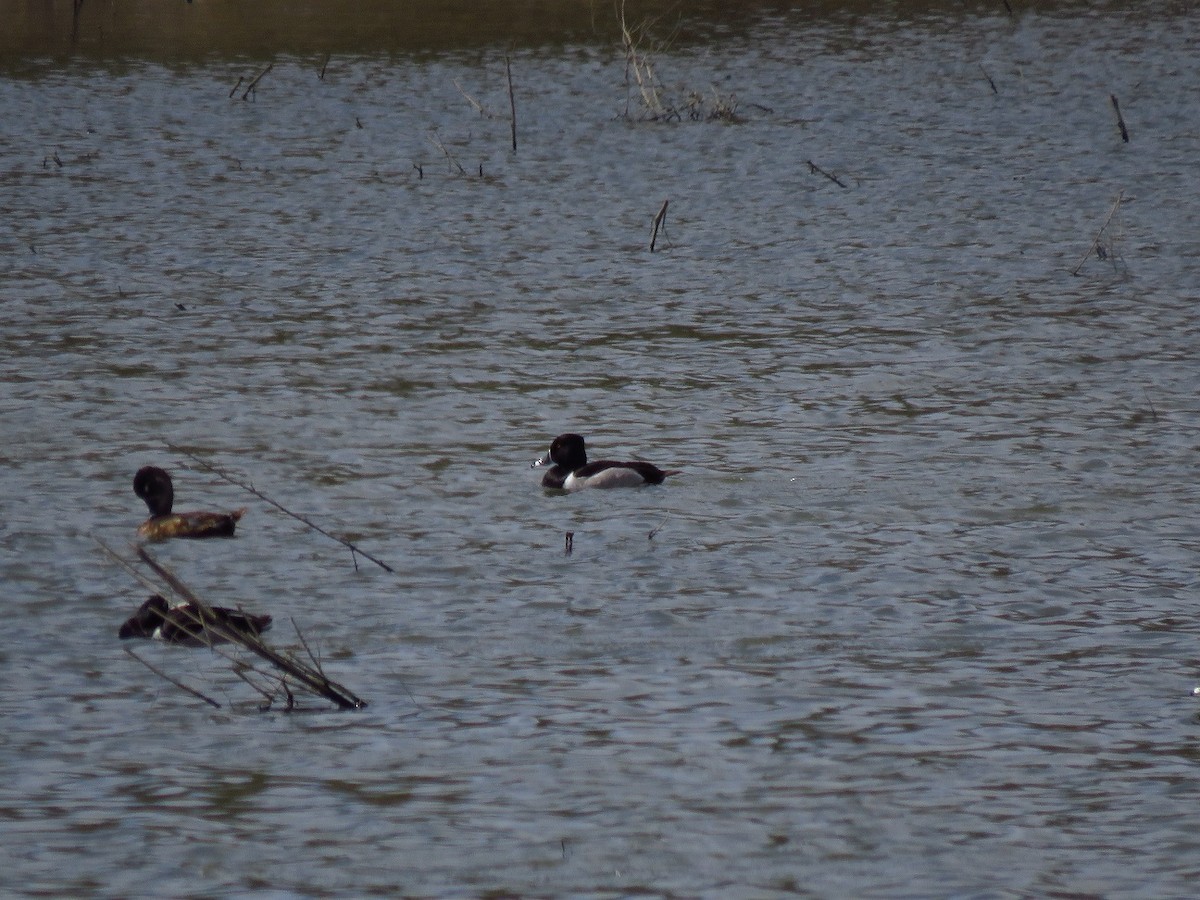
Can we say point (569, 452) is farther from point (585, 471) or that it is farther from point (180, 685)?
point (180, 685)

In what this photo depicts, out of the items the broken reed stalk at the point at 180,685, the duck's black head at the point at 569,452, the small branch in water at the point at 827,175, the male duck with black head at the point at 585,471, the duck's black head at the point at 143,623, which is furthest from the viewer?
the small branch in water at the point at 827,175

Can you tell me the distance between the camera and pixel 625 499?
11602 mm

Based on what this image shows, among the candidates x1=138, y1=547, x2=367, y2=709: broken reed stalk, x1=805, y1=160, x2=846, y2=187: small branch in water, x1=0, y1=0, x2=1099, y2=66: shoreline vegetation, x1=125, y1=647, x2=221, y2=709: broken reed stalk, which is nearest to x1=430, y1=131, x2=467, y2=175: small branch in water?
x1=805, y1=160, x2=846, y2=187: small branch in water

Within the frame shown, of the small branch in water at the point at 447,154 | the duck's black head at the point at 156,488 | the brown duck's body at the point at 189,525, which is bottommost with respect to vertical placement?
the brown duck's body at the point at 189,525

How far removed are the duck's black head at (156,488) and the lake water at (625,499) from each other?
0.18 meters

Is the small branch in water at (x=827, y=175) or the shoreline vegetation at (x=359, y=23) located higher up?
the shoreline vegetation at (x=359, y=23)

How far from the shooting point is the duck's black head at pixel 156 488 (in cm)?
1098

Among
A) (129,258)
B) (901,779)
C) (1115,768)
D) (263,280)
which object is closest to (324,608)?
(901,779)

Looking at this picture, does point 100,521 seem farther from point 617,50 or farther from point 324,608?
point 617,50

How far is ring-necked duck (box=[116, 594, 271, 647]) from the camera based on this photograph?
865 centimetres

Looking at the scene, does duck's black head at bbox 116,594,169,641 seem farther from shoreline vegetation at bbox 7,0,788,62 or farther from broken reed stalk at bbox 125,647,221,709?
shoreline vegetation at bbox 7,0,788,62

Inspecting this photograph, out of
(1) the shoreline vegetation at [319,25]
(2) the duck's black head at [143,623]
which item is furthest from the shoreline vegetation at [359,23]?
(2) the duck's black head at [143,623]

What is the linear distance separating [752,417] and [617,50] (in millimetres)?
19720

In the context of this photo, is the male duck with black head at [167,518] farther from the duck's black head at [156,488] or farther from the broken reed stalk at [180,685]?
the broken reed stalk at [180,685]
